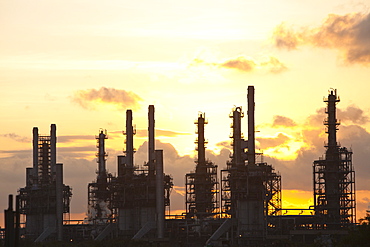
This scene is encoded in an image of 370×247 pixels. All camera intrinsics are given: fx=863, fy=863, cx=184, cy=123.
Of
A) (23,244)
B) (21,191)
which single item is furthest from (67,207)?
(23,244)

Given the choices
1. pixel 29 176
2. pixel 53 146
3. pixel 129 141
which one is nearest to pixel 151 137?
pixel 129 141

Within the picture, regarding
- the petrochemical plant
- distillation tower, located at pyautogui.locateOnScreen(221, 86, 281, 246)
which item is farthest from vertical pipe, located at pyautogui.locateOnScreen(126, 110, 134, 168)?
distillation tower, located at pyautogui.locateOnScreen(221, 86, 281, 246)

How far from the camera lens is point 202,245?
12525 cm

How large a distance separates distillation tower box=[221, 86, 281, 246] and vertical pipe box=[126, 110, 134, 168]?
78.4 feet

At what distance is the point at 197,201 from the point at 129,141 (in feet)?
65.5

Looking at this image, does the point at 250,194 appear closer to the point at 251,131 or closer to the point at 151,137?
the point at 251,131

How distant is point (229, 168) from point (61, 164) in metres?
33.7

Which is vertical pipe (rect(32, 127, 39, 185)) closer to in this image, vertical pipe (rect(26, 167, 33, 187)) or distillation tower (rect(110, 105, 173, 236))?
vertical pipe (rect(26, 167, 33, 187))

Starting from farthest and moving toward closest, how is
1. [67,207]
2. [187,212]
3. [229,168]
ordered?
[67,207] → [187,212] → [229,168]

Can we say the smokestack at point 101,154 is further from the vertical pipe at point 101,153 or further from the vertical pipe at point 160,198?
the vertical pipe at point 160,198

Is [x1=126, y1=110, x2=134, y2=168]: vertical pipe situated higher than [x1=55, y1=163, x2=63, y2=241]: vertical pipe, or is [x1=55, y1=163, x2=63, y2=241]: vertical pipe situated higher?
[x1=126, y1=110, x2=134, y2=168]: vertical pipe

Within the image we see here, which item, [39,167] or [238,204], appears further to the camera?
[39,167]

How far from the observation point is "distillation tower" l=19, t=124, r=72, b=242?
15062 cm

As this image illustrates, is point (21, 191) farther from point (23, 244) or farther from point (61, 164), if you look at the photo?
point (23, 244)
